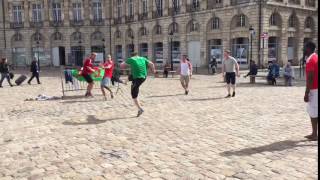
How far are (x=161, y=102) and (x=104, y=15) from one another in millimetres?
44793

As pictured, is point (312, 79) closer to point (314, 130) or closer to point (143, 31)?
point (314, 130)

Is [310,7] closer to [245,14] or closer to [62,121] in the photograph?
[245,14]

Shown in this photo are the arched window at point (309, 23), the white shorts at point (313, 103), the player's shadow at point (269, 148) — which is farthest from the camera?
the arched window at point (309, 23)

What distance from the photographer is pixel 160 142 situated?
7121 millimetres

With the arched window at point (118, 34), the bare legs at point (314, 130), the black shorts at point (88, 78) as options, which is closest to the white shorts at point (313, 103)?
the bare legs at point (314, 130)

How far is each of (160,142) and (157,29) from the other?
39.9 m

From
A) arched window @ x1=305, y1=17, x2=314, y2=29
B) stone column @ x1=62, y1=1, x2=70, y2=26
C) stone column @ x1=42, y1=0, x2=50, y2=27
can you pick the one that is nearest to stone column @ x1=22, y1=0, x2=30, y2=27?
stone column @ x1=42, y1=0, x2=50, y2=27

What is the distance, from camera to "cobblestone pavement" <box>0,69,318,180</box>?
5.45 m

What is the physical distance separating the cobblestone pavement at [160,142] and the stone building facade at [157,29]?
782 inches

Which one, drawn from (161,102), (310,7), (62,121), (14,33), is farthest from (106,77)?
(14,33)

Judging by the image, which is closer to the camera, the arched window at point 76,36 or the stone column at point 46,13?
the arched window at point 76,36

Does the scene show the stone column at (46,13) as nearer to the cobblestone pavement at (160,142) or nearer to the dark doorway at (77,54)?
the dark doorway at (77,54)

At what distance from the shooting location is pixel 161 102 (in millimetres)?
12812

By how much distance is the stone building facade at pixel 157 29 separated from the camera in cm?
3538
